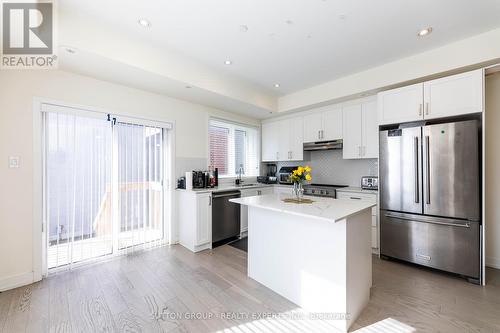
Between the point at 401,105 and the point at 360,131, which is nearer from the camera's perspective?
the point at 401,105

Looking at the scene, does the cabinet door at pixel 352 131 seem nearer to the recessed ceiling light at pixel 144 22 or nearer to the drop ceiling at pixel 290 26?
the drop ceiling at pixel 290 26

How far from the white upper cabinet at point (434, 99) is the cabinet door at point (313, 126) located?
1.18 metres

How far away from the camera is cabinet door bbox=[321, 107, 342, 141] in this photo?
393 cm

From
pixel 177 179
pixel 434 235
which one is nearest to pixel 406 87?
pixel 434 235

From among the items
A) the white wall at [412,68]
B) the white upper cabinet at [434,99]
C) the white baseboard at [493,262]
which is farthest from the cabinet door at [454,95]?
the white baseboard at [493,262]

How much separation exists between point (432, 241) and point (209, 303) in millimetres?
2777

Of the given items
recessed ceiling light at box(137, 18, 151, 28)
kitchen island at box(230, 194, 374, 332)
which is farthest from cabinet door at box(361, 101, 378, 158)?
recessed ceiling light at box(137, 18, 151, 28)

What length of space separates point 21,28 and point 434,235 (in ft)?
16.5

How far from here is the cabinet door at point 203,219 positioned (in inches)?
133

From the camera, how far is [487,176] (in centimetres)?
290

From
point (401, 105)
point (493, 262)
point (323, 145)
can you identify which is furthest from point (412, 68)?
point (493, 262)

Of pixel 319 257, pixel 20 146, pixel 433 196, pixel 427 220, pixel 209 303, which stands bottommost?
pixel 209 303

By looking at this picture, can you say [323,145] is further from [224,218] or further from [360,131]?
[224,218]

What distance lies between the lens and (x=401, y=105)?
2975mm
